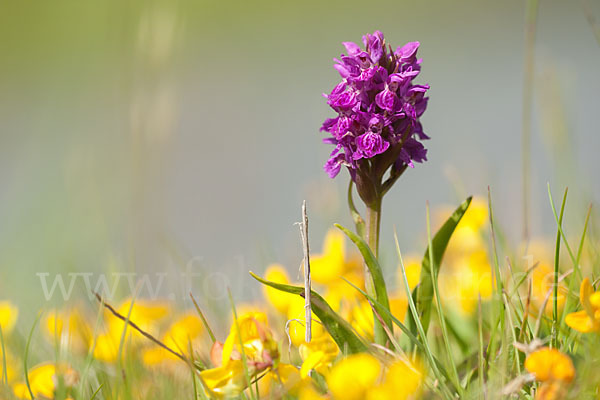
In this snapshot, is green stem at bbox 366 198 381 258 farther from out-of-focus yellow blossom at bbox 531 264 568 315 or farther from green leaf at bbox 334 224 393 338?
out-of-focus yellow blossom at bbox 531 264 568 315

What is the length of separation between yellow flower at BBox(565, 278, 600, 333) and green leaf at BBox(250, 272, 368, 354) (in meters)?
0.37

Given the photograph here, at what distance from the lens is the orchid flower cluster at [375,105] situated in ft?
3.93

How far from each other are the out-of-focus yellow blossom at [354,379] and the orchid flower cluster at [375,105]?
480 millimetres

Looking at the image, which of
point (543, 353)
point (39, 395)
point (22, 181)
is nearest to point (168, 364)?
point (39, 395)

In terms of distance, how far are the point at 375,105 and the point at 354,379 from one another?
61cm

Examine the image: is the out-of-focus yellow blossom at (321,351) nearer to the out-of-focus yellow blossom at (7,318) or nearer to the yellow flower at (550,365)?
the yellow flower at (550,365)

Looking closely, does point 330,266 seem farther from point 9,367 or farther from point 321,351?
point 9,367

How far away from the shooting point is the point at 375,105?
123 cm

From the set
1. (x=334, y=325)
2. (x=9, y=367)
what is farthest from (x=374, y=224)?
(x=9, y=367)

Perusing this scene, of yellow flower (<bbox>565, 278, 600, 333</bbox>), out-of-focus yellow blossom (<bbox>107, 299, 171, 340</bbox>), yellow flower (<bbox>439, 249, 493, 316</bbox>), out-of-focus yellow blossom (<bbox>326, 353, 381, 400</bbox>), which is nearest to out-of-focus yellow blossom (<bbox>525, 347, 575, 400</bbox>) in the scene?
yellow flower (<bbox>565, 278, 600, 333</bbox>)

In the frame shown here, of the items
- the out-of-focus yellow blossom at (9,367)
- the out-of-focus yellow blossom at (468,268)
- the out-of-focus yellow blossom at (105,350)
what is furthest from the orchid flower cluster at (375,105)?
the out-of-focus yellow blossom at (9,367)

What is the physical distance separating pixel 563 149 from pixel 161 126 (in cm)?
148

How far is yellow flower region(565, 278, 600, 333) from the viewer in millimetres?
1003

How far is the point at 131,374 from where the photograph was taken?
108 centimetres
